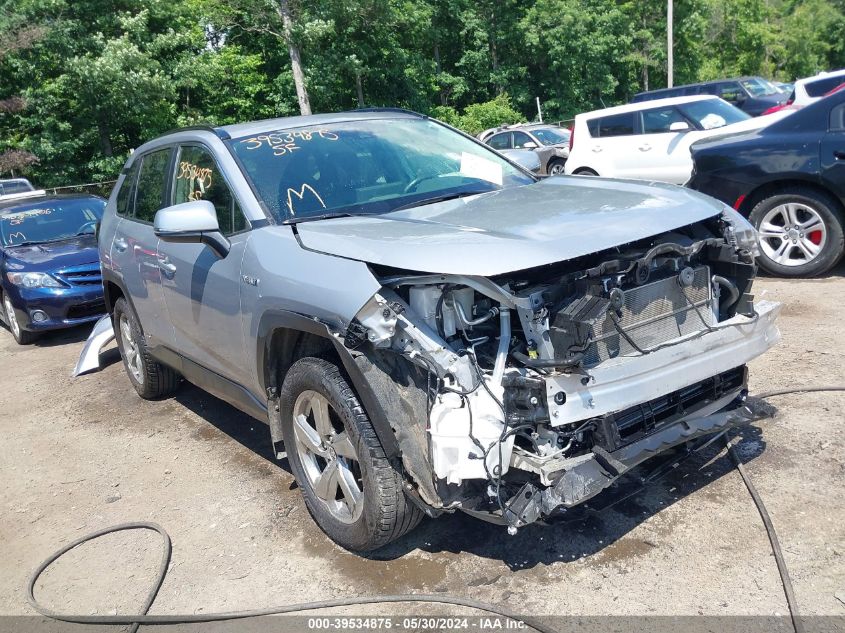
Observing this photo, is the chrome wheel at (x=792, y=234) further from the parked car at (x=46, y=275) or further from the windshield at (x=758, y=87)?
the windshield at (x=758, y=87)

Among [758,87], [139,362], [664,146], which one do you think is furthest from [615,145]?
[758,87]

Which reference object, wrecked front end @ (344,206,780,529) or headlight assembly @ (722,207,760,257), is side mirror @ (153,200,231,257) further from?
headlight assembly @ (722,207,760,257)

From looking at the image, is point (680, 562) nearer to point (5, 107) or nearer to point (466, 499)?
point (466, 499)

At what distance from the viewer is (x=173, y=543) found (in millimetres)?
3826

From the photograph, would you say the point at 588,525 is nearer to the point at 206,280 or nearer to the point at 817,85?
the point at 206,280

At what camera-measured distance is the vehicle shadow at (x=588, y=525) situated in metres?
3.31

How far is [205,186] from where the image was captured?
4.26m

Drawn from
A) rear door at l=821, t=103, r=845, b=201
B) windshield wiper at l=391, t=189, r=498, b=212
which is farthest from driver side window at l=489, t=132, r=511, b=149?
windshield wiper at l=391, t=189, r=498, b=212

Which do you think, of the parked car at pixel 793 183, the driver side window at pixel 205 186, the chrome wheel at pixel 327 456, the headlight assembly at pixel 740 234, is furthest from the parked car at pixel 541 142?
the chrome wheel at pixel 327 456

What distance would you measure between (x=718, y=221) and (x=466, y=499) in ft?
5.91

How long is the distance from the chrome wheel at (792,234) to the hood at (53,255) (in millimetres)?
7145

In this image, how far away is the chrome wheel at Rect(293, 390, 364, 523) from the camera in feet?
10.9

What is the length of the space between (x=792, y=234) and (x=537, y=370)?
514 centimetres

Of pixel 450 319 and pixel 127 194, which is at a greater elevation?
pixel 127 194
